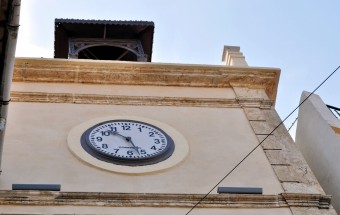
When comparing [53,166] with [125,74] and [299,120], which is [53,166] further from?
[299,120]

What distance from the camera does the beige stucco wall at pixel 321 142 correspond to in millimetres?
11805

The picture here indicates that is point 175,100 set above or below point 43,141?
above

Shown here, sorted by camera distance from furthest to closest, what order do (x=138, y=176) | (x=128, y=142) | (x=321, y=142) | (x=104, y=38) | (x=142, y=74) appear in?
(x=104, y=38)
(x=142, y=74)
(x=321, y=142)
(x=128, y=142)
(x=138, y=176)

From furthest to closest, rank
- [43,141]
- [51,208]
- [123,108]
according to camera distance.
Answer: [123,108] → [43,141] → [51,208]

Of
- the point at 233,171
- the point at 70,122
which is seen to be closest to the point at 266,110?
the point at 233,171

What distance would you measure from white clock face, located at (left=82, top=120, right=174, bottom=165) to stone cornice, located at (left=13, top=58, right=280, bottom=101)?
1698mm

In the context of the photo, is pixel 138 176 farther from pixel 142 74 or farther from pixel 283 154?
pixel 142 74

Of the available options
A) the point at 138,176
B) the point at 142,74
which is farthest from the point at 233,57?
the point at 138,176

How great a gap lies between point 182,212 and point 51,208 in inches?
62.9

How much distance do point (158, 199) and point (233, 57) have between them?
5.86 meters

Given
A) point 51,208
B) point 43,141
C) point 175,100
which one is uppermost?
point 175,100

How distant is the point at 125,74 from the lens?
14.0 meters

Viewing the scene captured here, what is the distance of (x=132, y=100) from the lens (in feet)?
43.4

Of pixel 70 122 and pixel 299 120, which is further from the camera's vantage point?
pixel 299 120
